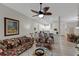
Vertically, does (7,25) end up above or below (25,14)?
below

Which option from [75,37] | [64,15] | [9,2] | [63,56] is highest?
[9,2]

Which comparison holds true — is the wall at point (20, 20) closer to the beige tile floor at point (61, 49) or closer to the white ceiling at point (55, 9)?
the white ceiling at point (55, 9)

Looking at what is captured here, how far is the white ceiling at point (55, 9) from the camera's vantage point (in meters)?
2.44

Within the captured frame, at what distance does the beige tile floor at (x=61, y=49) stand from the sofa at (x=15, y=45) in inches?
4.3

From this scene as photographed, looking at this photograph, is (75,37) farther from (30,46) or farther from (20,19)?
(20,19)

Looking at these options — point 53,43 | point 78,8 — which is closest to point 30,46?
point 53,43

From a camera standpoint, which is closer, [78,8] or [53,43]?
[78,8]

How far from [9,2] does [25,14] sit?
0.41m

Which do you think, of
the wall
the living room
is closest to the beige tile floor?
the living room

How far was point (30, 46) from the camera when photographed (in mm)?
2604

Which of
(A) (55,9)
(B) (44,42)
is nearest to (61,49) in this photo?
(B) (44,42)

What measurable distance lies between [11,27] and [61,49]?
1178 millimetres

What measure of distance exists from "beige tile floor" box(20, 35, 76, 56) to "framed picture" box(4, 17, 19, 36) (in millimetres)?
496

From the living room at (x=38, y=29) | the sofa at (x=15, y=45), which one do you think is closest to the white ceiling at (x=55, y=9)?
the living room at (x=38, y=29)
